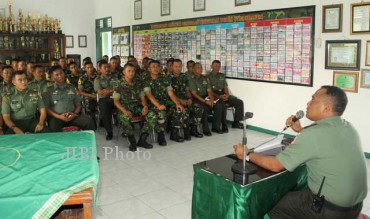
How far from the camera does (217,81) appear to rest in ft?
22.1

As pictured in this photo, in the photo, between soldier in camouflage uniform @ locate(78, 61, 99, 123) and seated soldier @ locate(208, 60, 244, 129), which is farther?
soldier in camouflage uniform @ locate(78, 61, 99, 123)

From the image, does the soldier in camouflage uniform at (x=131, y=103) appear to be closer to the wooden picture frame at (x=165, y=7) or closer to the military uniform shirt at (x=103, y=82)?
the military uniform shirt at (x=103, y=82)

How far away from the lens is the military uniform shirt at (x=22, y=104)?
4.48 meters

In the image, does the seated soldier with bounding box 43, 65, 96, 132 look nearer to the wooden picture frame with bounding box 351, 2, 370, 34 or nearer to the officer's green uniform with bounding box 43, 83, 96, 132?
the officer's green uniform with bounding box 43, 83, 96, 132

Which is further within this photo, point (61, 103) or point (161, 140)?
point (161, 140)

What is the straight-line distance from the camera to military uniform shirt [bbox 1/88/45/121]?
448cm

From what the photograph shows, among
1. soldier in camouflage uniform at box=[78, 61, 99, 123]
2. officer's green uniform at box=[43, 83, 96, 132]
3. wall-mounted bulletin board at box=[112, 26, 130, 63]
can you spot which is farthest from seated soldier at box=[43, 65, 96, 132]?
wall-mounted bulletin board at box=[112, 26, 130, 63]

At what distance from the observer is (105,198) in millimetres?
3607

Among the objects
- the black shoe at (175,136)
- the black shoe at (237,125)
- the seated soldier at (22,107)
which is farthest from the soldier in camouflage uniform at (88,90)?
the black shoe at (237,125)

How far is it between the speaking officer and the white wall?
977 cm

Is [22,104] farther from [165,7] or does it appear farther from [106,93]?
[165,7]

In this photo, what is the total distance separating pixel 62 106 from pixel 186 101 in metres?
1.98

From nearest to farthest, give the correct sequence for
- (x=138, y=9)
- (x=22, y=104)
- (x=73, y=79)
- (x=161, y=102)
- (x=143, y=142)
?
1. (x=22, y=104)
2. (x=143, y=142)
3. (x=161, y=102)
4. (x=73, y=79)
5. (x=138, y=9)

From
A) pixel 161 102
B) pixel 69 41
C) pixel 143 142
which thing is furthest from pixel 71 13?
pixel 143 142
